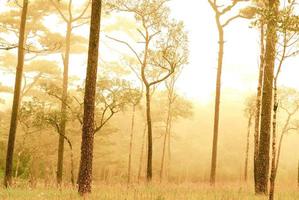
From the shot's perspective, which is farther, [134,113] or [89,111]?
[134,113]

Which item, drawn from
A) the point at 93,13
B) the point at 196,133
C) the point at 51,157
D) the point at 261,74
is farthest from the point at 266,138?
the point at 196,133

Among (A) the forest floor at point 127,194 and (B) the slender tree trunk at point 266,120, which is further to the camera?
(B) the slender tree trunk at point 266,120

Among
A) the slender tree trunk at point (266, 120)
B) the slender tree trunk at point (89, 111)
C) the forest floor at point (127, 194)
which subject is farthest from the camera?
the slender tree trunk at point (266, 120)

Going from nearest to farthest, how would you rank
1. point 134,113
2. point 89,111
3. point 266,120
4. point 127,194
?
point 127,194 < point 89,111 < point 266,120 < point 134,113

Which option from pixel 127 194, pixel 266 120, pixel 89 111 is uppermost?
pixel 266 120

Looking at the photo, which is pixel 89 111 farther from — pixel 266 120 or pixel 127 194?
pixel 266 120

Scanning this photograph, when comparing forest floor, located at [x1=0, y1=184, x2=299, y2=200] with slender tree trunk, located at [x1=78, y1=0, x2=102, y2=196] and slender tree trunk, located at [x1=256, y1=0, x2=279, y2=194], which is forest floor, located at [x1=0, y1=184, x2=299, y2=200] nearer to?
slender tree trunk, located at [x1=78, y1=0, x2=102, y2=196]

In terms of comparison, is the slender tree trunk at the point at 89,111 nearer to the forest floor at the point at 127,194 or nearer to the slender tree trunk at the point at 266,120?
the forest floor at the point at 127,194

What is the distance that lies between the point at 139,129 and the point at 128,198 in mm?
47125

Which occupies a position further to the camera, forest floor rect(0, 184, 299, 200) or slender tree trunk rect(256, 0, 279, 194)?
slender tree trunk rect(256, 0, 279, 194)

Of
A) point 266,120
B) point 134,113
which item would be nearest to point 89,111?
point 266,120

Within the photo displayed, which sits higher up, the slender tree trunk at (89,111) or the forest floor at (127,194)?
the slender tree trunk at (89,111)

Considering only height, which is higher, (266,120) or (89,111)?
(266,120)

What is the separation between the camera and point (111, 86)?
858 inches
